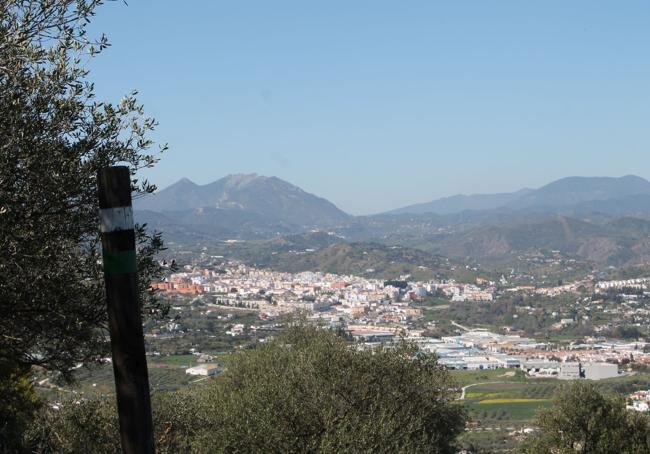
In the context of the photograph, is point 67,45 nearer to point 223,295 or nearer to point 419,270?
point 223,295

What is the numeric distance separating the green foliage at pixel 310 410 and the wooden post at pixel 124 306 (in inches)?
271

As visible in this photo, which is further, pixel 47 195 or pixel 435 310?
pixel 435 310

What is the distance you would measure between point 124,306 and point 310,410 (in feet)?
28.4

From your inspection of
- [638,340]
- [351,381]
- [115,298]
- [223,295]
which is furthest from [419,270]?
[115,298]

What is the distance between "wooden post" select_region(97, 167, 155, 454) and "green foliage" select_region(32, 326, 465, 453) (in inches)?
271

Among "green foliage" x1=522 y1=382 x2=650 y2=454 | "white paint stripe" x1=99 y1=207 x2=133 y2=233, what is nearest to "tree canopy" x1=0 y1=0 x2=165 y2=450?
"white paint stripe" x1=99 y1=207 x2=133 y2=233

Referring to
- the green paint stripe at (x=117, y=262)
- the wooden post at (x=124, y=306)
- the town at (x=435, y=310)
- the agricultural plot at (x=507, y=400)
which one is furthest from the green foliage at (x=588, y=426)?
the town at (x=435, y=310)

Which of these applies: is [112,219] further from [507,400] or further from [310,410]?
[507,400]

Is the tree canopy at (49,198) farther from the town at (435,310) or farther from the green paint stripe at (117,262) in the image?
the town at (435,310)

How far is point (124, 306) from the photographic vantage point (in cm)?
308

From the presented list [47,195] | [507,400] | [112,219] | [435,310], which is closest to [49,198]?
[47,195]

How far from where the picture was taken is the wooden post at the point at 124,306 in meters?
3.06

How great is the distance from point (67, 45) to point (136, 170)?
52.0 inches

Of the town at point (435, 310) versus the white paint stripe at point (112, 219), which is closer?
the white paint stripe at point (112, 219)
